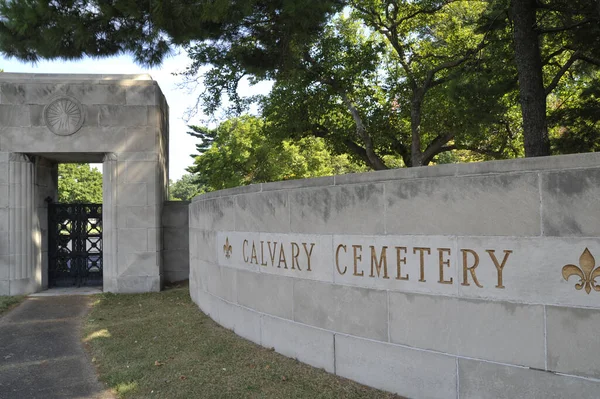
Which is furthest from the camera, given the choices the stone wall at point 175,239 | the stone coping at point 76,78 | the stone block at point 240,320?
the stone wall at point 175,239

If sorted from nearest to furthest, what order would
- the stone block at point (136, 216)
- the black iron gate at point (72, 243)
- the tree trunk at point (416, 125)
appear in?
the stone block at point (136, 216)
the black iron gate at point (72, 243)
the tree trunk at point (416, 125)

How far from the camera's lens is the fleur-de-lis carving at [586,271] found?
135 inches

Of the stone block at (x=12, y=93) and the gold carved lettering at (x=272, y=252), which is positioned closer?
the gold carved lettering at (x=272, y=252)

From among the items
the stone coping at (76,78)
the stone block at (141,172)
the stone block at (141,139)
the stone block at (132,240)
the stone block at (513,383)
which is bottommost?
the stone block at (513,383)

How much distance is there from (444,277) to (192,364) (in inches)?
123

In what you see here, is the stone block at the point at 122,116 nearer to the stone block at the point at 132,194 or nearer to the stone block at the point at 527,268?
the stone block at the point at 132,194

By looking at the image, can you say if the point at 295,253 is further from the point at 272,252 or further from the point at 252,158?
the point at 252,158

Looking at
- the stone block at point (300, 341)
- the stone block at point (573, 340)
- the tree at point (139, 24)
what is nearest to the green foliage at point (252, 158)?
the tree at point (139, 24)

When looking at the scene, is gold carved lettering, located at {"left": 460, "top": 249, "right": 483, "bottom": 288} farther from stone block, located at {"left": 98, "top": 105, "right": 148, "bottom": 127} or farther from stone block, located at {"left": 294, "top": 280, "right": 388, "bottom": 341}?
stone block, located at {"left": 98, "top": 105, "right": 148, "bottom": 127}

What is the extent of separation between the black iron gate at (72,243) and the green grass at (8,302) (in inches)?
62.1

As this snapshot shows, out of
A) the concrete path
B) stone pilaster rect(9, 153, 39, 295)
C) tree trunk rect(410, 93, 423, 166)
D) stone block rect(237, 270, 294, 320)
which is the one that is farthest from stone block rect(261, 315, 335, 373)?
tree trunk rect(410, 93, 423, 166)

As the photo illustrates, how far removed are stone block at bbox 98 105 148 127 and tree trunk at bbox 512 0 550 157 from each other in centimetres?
806

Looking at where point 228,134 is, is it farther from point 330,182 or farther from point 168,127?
point 330,182

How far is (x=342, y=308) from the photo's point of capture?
5004 millimetres
